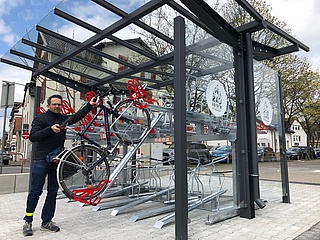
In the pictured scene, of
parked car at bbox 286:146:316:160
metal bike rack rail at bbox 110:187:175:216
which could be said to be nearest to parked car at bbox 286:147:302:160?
parked car at bbox 286:146:316:160

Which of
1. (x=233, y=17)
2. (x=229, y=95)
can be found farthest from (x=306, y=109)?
(x=229, y=95)

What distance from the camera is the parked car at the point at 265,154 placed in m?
4.88

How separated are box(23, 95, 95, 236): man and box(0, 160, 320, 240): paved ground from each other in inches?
9.6

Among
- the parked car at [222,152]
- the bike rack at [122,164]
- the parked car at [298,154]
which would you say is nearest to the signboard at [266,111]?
the parked car at [222,152]

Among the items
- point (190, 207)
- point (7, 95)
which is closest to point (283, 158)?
point (190, 207)

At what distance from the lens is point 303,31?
1451 centimetres

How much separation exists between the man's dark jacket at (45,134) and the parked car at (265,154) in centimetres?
314

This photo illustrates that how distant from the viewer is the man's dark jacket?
3438 millimetres

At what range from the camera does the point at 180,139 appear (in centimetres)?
319

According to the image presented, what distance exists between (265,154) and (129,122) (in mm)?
2743

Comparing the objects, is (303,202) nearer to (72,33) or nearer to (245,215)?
(245,215)

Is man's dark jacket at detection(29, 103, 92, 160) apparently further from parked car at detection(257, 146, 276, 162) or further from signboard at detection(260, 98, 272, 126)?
signboard at detection(260, 98, 272, 126)

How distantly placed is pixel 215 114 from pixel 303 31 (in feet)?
43.0

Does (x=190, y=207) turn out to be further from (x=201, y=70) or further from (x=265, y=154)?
(x=265, y=154)
